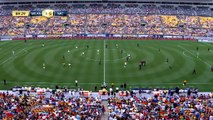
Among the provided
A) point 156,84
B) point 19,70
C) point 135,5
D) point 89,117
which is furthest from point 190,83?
point 135,5

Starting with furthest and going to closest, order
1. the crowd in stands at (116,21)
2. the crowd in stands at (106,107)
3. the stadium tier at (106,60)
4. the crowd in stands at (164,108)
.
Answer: the crowd in stands at (116,21), the stadium tier at (106,60), the crowd in stands at (106,107), the crowd in stands at (164,108)

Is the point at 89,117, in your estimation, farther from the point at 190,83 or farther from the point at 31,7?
the point at 31,7

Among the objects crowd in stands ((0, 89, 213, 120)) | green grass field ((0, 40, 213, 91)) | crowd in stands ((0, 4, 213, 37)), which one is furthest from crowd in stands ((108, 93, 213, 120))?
crowd in stands ((0, 4, 213, 37))

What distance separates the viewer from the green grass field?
46.4m

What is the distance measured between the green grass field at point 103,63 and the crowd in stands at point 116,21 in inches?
563

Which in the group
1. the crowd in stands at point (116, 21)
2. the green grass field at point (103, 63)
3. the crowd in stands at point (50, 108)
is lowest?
the crowd in stands at point (50, 108)

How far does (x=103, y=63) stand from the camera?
54.8 m

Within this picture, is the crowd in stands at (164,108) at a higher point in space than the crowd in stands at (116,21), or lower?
lower

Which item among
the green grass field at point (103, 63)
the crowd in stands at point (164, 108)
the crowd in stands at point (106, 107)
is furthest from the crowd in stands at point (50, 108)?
the green grass field at point (103, 63)

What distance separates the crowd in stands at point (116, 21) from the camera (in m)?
86.9

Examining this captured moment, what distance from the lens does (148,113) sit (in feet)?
103

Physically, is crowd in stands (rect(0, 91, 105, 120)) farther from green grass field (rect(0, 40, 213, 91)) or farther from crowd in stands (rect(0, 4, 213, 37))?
crowd in stands (rect(0, 4, 213, 37))

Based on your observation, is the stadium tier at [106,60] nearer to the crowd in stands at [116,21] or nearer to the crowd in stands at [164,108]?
the crowd in stands at [164,108]

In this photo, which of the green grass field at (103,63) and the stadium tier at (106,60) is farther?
the green grass field at (103,63)
